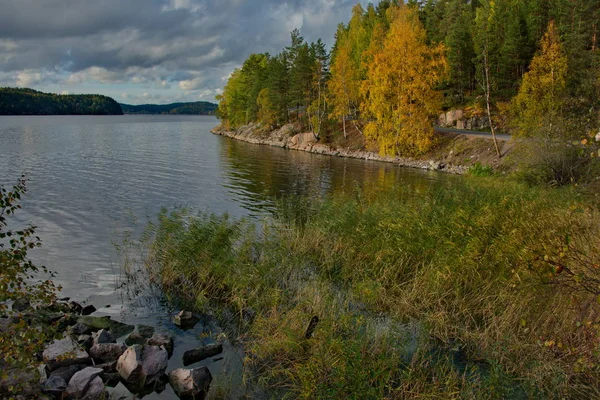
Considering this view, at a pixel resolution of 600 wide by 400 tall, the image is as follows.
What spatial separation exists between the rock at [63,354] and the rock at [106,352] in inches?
6.5

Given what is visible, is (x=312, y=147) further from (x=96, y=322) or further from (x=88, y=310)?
(x=96, y=322)

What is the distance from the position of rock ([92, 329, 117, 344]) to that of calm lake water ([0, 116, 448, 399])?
128cm

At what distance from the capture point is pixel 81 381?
7.44m

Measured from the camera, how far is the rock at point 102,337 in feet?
29.4

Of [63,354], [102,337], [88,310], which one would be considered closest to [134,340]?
[102,337]

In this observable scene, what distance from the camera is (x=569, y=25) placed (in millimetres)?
48188

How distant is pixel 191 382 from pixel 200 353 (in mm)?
1162

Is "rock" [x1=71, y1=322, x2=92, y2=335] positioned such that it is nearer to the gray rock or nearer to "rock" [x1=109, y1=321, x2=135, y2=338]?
"rock" [x1=109, y1=321, x2=135, y2=338]

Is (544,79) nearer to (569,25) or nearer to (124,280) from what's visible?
(569,25)

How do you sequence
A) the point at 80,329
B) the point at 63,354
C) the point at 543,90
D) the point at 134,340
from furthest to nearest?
the point at 543,90 → the point at 80,329 → the point at 134,340 → the point at 63,354

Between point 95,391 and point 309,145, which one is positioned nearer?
point 95,391

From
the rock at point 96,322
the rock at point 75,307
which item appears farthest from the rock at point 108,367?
the rock at point 75,307

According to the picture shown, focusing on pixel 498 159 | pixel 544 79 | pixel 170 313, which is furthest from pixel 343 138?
pixel 170 313

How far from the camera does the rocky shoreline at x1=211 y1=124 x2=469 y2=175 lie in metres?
38.5
